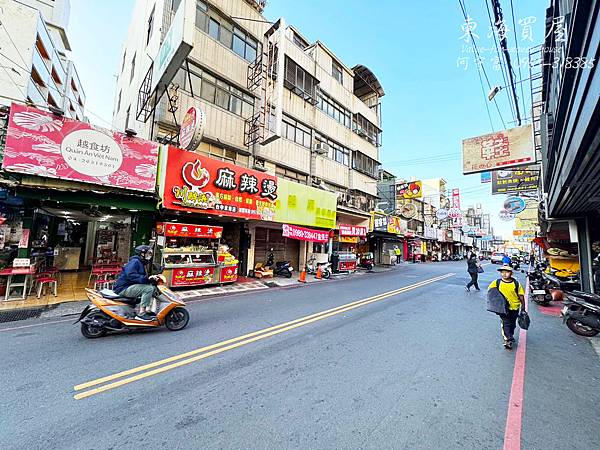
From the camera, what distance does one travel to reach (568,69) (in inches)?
157

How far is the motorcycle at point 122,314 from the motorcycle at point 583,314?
9.77m

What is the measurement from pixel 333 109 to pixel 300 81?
14.8ft

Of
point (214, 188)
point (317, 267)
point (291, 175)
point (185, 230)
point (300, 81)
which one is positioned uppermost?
point (300, 81)

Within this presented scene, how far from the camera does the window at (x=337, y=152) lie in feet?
67.8

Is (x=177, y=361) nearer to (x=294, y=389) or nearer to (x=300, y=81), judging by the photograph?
(x=294, y=389)

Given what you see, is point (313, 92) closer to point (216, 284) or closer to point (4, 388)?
point (216, 284)

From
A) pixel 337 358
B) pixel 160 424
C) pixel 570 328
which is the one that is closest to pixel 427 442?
pixel 337 358

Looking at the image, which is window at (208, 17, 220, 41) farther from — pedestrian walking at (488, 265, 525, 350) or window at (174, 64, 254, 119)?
pedestrian walking at (488, 265, 525, 350)

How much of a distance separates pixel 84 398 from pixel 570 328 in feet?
34.5

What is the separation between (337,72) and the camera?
22.4 meters

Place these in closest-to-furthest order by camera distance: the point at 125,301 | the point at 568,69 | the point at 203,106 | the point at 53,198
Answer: the point at 568,69, the point at 125,301, the point at 53,198, the point at 203,106

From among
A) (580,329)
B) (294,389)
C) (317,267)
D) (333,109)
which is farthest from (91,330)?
(333,109)

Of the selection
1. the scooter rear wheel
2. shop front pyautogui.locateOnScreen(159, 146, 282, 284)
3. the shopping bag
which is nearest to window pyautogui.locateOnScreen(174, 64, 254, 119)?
shop front pyautogui.locateOnScreen(159, 146, 282, 284)

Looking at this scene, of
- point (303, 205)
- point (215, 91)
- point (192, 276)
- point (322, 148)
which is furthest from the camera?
point (322, 148)
